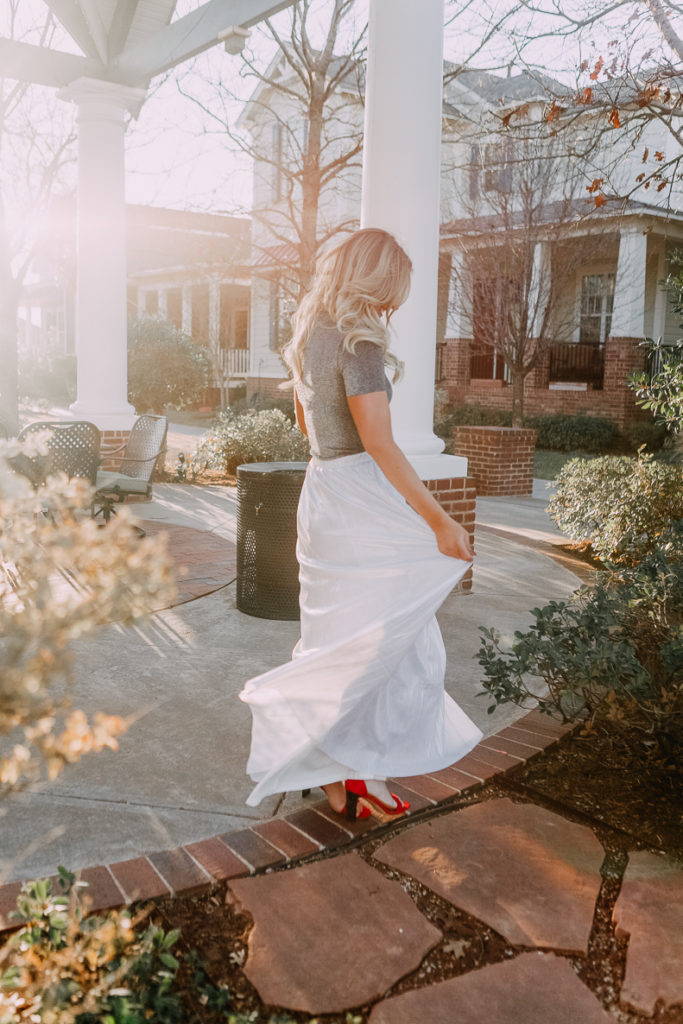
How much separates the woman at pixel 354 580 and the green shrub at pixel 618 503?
342 centimetres

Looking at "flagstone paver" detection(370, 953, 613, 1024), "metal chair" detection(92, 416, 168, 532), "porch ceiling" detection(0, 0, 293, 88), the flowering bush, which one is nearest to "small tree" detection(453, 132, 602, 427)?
"porch ceiling" detection(0, 0, 293, 88)

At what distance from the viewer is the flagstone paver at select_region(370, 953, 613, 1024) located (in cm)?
198

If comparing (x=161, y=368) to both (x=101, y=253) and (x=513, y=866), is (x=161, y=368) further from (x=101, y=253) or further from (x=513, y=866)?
(x=513, y=866)

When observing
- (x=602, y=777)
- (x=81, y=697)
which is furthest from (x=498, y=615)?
(x=81, y=697)

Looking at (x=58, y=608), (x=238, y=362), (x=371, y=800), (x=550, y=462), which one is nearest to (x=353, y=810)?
(x=371, y=800)

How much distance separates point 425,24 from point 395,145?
73cm

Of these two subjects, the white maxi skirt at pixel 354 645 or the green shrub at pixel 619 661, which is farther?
the green shrub at pixel 619 661

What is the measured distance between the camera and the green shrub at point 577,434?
17.0 m

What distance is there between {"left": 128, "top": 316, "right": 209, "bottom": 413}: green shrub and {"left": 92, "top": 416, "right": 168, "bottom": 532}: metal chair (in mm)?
13216

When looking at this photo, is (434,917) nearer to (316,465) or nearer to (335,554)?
(335,554)

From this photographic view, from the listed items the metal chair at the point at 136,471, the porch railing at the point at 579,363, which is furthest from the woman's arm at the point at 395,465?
the porch railing at the point at 579,363

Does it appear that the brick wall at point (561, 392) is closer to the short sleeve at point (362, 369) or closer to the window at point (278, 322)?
the window at point (278, 322)

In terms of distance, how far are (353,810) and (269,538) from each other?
2462 mm

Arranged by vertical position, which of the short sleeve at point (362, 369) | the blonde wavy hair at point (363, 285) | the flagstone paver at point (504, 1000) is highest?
the blonde wavy hair at point (363, 285)
